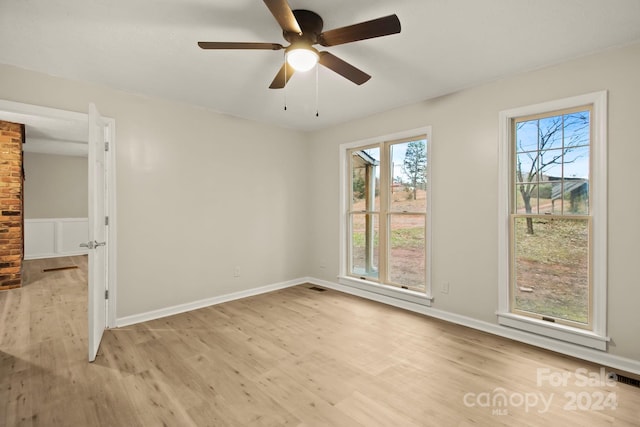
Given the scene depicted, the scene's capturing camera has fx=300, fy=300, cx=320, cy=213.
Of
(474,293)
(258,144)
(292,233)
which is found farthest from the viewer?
(292,233)

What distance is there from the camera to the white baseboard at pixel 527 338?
7.97 ft

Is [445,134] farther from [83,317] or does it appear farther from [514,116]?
[83,317]

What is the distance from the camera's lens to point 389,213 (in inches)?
167

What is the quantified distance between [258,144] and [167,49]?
84.1 inches

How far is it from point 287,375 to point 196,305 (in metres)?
2.04

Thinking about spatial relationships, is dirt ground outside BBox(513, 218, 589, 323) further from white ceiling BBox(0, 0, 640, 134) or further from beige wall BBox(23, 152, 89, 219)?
beige wall BBox(23, 152, 89, 219)

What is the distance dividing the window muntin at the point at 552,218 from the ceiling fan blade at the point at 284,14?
252 centimetres

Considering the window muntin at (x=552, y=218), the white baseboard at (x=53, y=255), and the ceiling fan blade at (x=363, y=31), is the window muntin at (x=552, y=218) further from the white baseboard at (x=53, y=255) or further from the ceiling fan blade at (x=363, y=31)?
the white baseboard at (x=53, y=255)

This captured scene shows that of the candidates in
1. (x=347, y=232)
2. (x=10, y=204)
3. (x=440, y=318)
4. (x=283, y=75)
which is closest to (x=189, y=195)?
(x=283, y=75)

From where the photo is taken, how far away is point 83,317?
357cm

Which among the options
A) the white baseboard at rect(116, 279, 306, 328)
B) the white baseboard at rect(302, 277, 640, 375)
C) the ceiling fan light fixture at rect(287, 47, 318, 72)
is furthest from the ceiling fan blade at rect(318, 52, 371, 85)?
the white baseboard at rect(116, 279, 306, 328)

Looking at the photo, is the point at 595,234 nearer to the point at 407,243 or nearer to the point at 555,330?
the point at 555,330

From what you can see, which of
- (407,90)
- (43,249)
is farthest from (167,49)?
(43,249)

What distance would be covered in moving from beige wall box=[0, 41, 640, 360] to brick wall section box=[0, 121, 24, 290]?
285 centimetres
